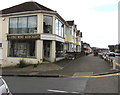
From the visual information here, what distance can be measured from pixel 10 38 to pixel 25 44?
7.68ft

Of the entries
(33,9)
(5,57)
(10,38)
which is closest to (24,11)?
(33,9)

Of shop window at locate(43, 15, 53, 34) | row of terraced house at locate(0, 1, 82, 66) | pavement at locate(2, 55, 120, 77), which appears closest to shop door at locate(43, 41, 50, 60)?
row of terraced house at locate(0, 1, 82, 66)

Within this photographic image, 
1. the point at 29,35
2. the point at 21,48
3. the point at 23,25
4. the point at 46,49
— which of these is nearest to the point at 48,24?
the point at 29,35

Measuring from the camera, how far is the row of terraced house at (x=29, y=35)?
64.8ft

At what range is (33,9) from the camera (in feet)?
66.9

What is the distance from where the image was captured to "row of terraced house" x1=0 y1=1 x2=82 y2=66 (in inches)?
778

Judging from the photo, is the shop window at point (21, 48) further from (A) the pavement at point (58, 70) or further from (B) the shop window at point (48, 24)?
(A) the pavement at point (58, 70)

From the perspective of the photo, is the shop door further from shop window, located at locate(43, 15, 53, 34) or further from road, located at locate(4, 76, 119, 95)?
road, located at locate(4, 76, 119, 95)

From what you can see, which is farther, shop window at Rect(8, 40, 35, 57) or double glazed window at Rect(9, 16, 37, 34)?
shop window at Rect(8, 40, 35, 57)

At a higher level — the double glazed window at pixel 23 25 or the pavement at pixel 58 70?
the double glazed window at pixel 23 25

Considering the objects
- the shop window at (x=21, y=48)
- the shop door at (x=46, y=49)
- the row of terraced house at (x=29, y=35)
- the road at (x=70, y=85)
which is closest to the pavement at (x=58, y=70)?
the road at (x=70, y=85)

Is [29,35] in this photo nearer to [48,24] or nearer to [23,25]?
[23,25]

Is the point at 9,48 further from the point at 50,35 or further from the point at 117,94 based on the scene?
the point at 117,94

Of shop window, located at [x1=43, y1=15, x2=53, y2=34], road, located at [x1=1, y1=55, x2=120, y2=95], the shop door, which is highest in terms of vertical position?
shop window, located at [x1=43, y1=15, x2=53, y2=34]
